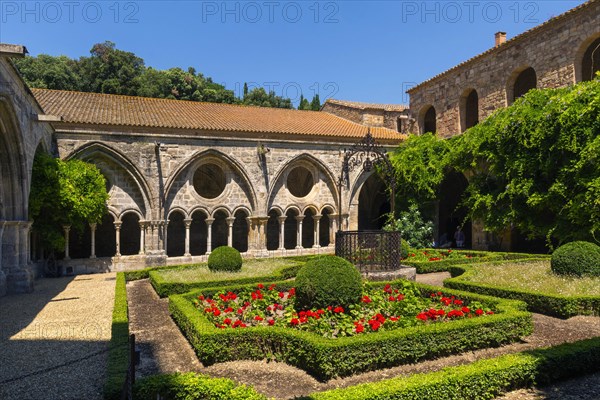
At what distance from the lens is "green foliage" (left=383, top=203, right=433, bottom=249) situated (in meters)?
17.6

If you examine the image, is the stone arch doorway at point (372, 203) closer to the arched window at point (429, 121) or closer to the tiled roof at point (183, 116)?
the tiled roof at point (183, 116)

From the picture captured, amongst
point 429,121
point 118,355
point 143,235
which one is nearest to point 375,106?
point 429,121

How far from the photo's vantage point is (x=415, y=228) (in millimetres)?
17812

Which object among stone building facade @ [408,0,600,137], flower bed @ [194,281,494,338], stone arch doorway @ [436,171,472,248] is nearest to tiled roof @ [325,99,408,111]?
stone building facade @ [408,0,600,137]

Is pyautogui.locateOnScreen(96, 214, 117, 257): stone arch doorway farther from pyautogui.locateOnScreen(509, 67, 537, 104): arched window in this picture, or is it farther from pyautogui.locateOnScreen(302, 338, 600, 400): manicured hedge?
pyautogui.locateOnScreen(509, 67, 537, 104): arched window

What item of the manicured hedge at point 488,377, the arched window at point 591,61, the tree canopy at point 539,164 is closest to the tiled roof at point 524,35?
the arched window at point 591,61

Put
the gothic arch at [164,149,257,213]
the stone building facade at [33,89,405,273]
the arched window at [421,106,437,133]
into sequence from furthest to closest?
1. the arched window at [421,106,437,133]
2. the gothic arch at [164,149,257,213]
3. the stone building facade at [33,89,405,273]

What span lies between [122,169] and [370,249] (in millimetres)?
9184

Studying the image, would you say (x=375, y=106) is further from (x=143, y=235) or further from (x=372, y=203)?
(x=143, y=235)

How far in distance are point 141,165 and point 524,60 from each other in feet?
45.4

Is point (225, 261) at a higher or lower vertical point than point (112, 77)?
→ lower

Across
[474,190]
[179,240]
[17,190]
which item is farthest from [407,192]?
[17,190]

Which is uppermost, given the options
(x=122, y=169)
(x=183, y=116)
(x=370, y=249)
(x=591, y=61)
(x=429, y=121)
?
(x=591, y=61)

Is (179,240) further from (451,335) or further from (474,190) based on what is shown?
(451,335)
